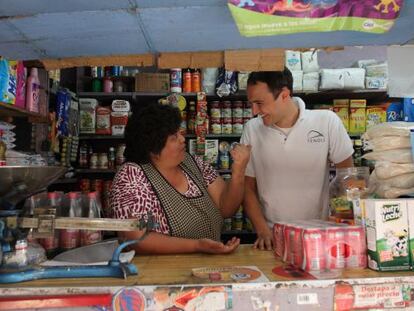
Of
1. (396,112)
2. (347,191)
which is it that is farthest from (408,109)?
(347,191)

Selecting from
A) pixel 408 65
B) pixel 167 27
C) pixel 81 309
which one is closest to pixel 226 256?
pixel 81 309

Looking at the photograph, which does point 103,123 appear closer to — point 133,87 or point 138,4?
point 133,87

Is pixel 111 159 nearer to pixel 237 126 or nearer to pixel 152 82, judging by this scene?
pixel 152 82

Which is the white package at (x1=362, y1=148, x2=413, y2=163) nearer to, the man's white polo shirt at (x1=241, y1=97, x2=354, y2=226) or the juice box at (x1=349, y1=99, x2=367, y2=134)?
the man's white polo shirt at (x1=241, y1=97, x2=354, y2=226)

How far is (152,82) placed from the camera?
4.26 meters

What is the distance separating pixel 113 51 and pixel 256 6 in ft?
2.07

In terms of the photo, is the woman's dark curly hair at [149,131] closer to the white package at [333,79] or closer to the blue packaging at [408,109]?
the blue packaging at [408,109]

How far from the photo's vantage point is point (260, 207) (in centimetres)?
228

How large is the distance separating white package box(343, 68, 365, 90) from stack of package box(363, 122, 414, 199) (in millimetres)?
3015

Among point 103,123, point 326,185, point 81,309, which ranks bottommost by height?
point 81,309

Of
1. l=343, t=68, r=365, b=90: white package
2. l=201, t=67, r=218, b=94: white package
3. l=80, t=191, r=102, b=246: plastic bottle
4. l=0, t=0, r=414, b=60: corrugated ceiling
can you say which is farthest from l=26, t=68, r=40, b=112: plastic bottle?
l=343, t=68, r=365, b=90: white package

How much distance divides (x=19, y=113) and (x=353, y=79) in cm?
322

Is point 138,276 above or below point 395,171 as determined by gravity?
below

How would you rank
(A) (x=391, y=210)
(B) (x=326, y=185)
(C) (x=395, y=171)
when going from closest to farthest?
1. (A) (x=391, y=210)
2. (C) (x=395, y=171)
3. (B) (x=326, y=185)
